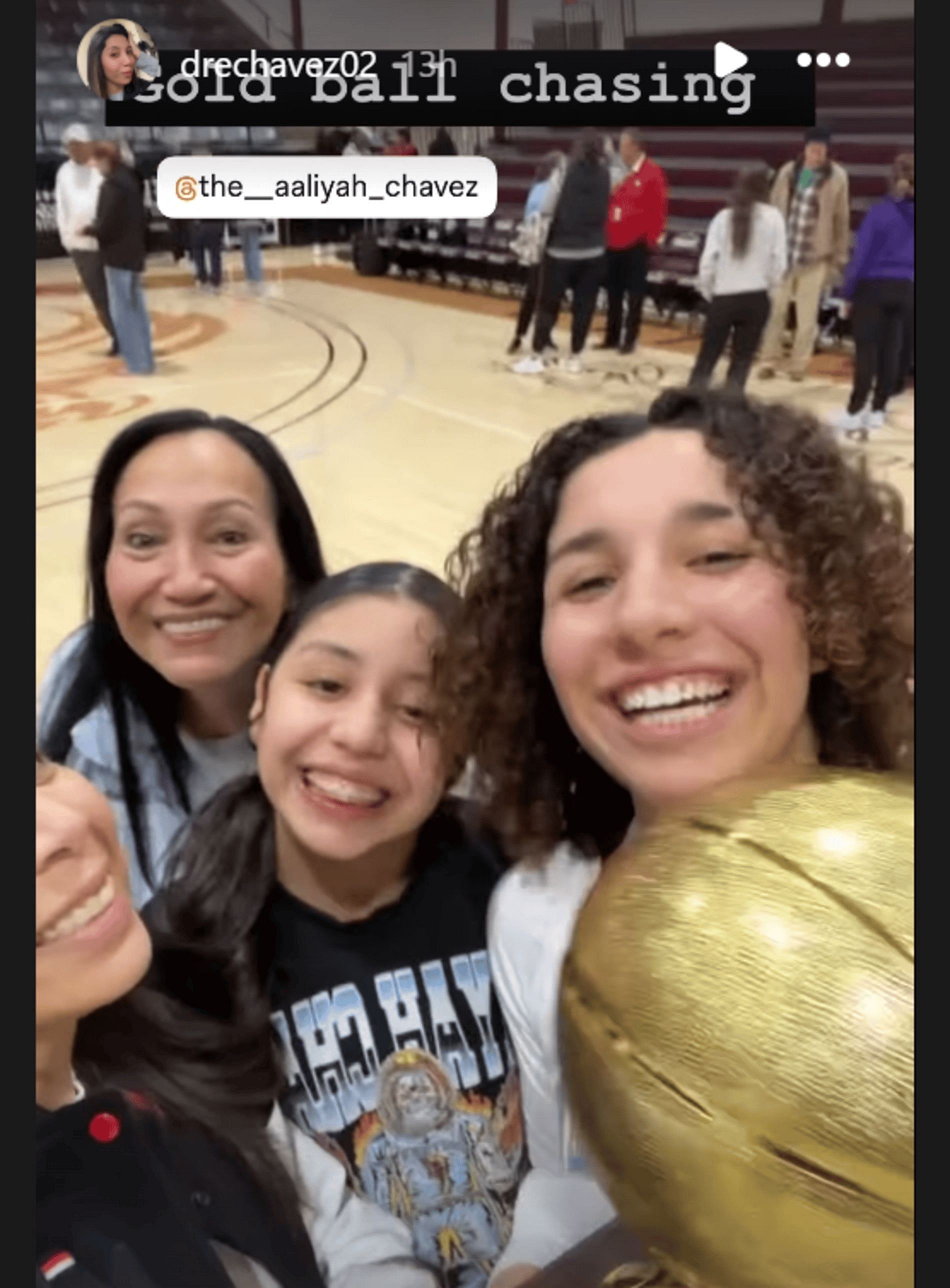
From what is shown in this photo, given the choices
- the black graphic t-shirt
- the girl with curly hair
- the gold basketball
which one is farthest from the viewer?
the black graphic t-shirt

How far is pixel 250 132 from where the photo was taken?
2.82 feet

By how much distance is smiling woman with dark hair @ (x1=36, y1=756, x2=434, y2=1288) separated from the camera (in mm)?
867

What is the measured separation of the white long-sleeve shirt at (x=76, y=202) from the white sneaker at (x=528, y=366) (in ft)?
1.06

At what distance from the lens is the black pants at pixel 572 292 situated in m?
0.88

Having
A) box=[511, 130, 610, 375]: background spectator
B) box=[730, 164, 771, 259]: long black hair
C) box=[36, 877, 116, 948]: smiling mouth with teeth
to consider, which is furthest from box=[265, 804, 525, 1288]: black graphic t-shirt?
box=[730, 164, 771, 259]: long black hair

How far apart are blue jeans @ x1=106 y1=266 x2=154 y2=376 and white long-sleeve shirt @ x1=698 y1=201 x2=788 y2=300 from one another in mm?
413

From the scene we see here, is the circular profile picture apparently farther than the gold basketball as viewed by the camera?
Yes

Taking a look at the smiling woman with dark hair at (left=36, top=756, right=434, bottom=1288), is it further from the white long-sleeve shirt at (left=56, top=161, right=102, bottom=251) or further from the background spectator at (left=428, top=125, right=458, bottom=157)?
the background spectator at (left=428, top=125, right=458, bottom=157)

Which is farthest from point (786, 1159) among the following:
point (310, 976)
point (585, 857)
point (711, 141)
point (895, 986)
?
point (711, 141)

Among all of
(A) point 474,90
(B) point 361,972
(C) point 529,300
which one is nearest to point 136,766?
(B) point 361,972

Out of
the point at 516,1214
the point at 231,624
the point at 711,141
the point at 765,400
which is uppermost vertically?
the point at 711,141

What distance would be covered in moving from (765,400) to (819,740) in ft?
0.81

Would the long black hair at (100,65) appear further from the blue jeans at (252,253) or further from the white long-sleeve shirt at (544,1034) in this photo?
the white long-sleeve shirt at (544,1034)

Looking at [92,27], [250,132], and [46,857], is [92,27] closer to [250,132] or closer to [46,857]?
[250,132]
